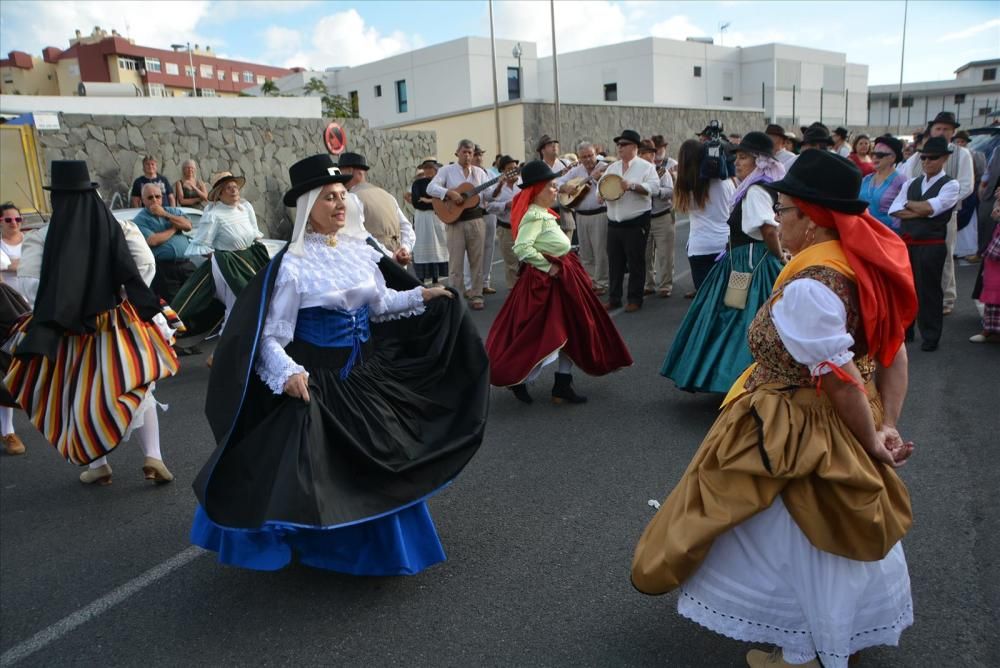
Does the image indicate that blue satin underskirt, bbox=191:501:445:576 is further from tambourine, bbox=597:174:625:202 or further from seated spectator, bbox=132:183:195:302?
tambourine, bbox=597:174:625:202

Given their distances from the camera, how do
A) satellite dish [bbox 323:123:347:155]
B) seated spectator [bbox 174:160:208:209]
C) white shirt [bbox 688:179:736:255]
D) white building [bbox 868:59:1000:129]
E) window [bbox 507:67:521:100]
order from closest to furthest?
white shirt [bbox 688:179:736:255] → seated spectator [bbox 174:160:208:209] → satellite dish [bbox 323:123:347:155] → window [bbox 507:67:521:100] → white building [bbox 868:59:1000:129]

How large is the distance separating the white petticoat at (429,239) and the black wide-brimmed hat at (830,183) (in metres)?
8.94

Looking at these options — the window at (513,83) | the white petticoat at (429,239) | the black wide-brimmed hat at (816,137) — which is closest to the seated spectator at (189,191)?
the white petticoat at (429,239)

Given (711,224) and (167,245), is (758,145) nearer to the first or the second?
(711,224)

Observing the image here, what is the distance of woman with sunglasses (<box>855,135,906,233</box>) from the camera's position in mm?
7449

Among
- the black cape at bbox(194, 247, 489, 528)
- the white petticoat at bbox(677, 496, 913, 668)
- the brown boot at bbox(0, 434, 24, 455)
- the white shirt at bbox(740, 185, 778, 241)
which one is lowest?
the brown boot at bbox(0, 434, 24, 455)

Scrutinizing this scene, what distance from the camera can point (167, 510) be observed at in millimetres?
4438

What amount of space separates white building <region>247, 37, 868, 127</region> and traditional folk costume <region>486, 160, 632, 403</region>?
38.1m

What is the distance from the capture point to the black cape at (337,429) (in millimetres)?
3057

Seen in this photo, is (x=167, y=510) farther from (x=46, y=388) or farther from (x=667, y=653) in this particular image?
(x=667, y=653)

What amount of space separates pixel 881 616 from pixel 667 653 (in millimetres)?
771

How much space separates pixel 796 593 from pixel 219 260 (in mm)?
6250

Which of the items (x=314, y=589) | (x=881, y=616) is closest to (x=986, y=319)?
(x=881, y=616)

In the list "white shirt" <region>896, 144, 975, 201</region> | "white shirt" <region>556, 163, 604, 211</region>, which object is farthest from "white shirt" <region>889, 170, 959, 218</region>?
"white shirt" <region>556, 163, 604, 211</region>
